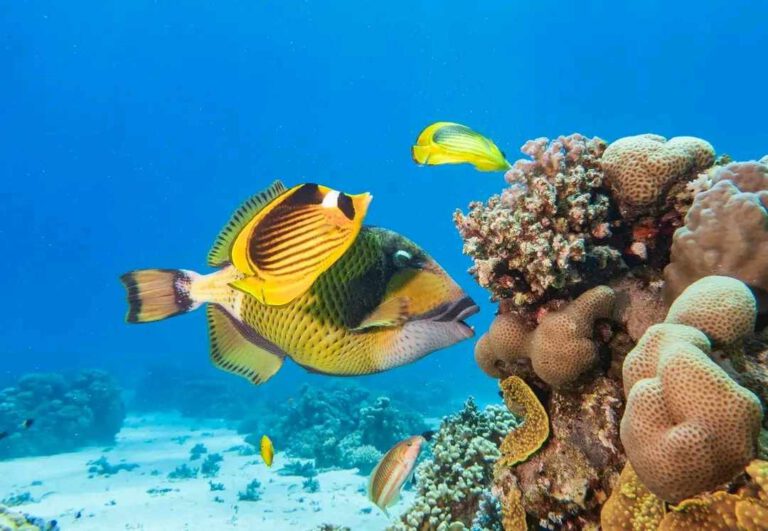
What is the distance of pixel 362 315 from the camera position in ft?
5.26

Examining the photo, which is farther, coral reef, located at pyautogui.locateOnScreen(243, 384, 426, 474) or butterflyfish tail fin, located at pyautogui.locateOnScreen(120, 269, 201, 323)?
coral reef, located at pyautogui.locateOnScreen(243, 384, 426, 474)

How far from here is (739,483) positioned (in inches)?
73.0

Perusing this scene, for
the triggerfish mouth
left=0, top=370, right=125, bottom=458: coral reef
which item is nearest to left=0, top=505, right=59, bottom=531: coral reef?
the triggerfish mouth

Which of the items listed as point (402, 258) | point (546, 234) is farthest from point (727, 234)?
point (402, 258)

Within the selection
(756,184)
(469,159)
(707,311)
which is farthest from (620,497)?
(469,159)

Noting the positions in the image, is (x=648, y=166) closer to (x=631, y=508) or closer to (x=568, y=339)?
(x=568, y=339)

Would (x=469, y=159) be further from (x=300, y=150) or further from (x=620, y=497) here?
(x=300, y=150)

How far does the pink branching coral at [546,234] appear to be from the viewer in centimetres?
276

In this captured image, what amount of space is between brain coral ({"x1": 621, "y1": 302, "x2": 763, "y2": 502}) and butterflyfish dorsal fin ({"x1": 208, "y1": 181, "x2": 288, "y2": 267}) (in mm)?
1664

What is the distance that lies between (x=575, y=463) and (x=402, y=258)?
6.34 ft

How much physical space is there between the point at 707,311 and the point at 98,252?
5657 inches

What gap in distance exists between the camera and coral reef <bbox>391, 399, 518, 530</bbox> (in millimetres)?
4012

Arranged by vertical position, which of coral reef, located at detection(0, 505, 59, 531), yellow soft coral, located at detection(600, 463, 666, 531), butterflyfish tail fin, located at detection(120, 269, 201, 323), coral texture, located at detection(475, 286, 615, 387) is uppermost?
coral reef, located at detection(0, 505, 59, 531)

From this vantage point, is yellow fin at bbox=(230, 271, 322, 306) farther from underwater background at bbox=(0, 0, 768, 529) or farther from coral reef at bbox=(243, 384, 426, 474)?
Result: underwater background at bbox=(0, 0, 768, 529)
